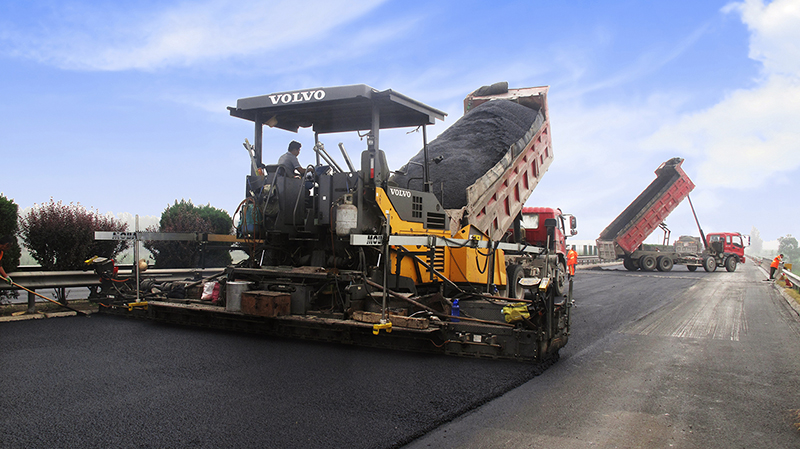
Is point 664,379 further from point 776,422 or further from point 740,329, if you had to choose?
point 740,329

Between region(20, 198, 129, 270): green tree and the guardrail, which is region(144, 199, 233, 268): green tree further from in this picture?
the guardrail

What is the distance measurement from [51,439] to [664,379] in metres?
4.79

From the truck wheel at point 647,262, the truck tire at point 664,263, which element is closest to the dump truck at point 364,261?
the truck wheel at point 647,262

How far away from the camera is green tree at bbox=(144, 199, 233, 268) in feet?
44.9

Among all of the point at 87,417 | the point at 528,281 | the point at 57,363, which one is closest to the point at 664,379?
the point at 528,281

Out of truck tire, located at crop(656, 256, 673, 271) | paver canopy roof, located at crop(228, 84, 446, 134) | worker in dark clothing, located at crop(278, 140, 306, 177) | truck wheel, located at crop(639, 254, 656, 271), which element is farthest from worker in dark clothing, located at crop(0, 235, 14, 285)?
truck tire, located at crop(656, 256, 673, 271)

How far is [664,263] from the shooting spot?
2462cm

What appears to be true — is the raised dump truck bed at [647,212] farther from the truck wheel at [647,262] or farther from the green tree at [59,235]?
the green tree at [59,235]

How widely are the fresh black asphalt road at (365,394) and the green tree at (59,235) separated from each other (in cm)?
434

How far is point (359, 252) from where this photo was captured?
5.95 metres

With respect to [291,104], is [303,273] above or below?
below

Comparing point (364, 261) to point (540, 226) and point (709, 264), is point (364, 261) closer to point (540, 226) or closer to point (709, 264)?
point (540, 226)

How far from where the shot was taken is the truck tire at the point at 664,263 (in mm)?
24516

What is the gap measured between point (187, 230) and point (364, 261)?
32.5 ft
